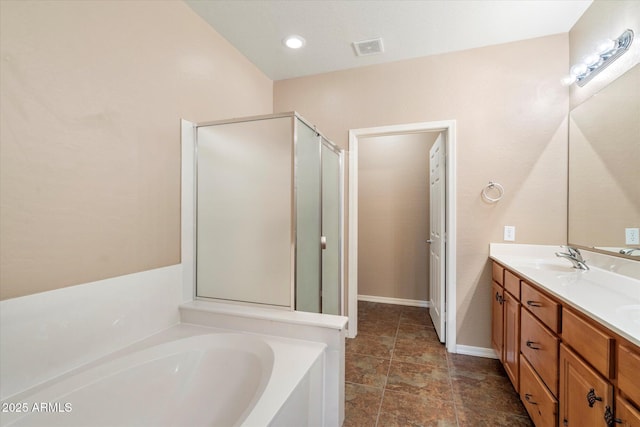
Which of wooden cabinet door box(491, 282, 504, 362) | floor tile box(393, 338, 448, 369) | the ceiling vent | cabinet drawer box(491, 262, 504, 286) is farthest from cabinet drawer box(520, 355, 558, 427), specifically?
the ceiling vent

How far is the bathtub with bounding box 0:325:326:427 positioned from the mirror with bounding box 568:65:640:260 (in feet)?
5.95

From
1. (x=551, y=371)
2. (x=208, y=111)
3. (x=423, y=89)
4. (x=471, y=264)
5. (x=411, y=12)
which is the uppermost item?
(x=411, y=12)

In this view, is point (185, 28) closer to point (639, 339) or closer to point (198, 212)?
point (198, 212)

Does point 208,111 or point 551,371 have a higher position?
point 208,111

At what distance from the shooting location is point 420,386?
199 centimetres

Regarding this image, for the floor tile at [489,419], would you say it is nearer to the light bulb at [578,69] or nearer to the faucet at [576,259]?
the faucet at [576,259]

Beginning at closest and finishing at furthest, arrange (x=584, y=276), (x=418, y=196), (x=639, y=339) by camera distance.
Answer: (x=639, y=339) → (x=584, y=276) → (x=418, y=196)

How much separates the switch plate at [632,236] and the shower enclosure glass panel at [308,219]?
181cm

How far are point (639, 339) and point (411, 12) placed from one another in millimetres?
2125

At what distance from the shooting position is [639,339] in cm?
81

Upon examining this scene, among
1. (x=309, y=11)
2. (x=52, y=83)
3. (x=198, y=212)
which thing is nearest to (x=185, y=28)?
(x=309, y=11)

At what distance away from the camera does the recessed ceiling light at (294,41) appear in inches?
89.5

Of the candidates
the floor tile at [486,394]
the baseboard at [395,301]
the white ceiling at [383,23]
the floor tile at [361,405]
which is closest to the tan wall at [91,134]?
the white ceiling at [383,23]

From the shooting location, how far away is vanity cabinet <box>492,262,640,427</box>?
2.90 ft
